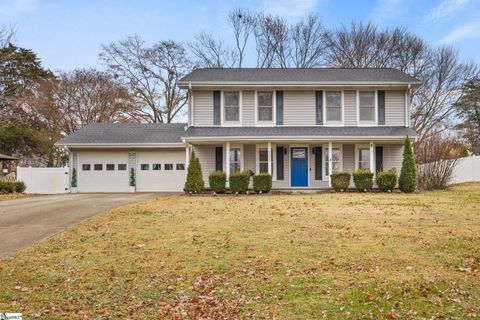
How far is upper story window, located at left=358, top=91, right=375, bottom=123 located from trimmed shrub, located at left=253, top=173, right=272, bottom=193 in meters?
5.97

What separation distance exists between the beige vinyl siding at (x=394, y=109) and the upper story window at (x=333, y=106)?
92.6 inches

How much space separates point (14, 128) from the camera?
3300cm

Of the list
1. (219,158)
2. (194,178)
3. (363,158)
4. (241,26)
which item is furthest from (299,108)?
(241,26)

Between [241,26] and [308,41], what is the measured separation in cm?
600

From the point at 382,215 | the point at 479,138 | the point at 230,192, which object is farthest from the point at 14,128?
the point at 479,138

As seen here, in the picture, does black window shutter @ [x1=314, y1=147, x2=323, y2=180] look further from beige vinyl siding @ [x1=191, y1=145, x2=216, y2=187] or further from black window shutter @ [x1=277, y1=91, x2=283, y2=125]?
beige vinyl siding @ [x1=191, y1=145, x2=216, y2=187]

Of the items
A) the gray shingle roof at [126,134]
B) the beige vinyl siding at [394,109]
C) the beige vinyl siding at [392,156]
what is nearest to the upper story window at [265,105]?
the gray shingle roof at [126,134]

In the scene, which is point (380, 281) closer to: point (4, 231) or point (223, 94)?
point (4, 231)

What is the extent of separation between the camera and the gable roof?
19594 millimetres

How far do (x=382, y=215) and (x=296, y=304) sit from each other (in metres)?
6.53

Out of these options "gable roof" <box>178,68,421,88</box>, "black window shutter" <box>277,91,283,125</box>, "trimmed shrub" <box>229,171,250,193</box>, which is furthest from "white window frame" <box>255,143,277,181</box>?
"gable roof" <box>178,68,421,88</box>

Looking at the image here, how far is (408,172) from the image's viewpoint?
58.5 ft

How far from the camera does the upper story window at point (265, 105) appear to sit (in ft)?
66.2

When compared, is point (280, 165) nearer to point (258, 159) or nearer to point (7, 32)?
point (258, 159)
